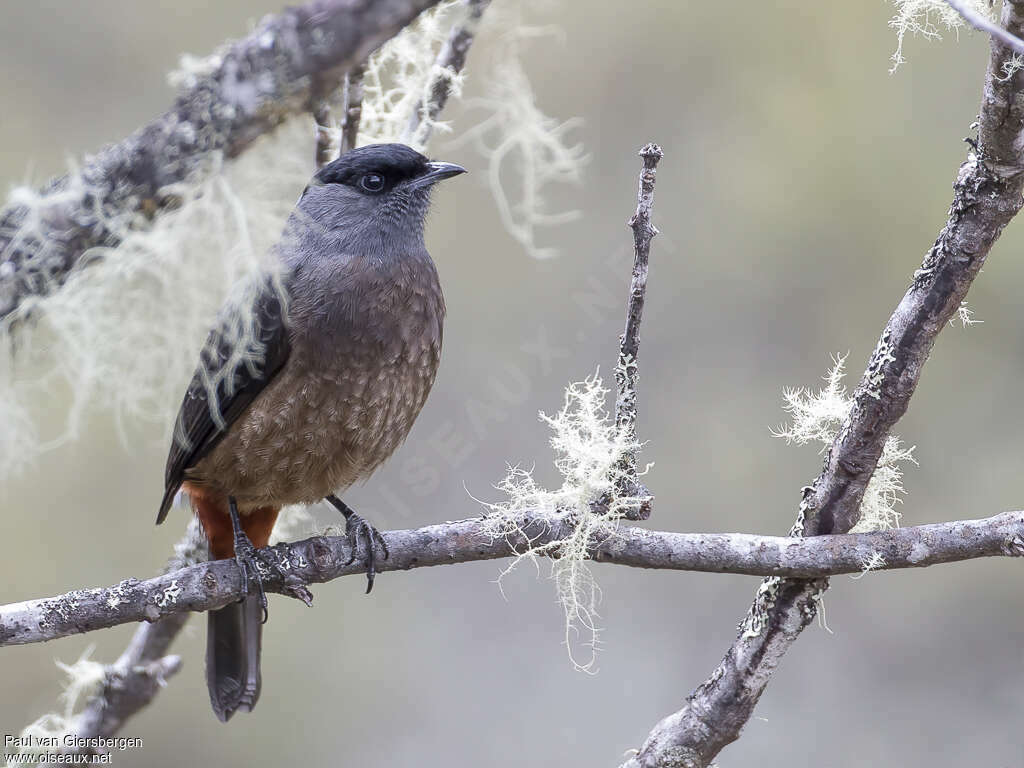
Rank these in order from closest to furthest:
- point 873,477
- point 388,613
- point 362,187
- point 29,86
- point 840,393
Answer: point 873,477 → point 840,393 → point 362,187 → point 29,86 → point 388,613

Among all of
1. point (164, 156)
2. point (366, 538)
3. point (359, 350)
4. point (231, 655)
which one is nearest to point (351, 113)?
point (359, 350)

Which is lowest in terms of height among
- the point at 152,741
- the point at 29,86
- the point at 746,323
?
the point at 152,741

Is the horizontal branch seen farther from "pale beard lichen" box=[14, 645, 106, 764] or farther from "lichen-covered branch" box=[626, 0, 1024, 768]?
"pale beard lichen" box=[14, 645, 106, 764]

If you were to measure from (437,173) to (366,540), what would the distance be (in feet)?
2.97

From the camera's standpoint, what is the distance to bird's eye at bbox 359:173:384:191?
256cm

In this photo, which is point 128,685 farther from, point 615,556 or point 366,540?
point 615,556

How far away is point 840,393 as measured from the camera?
2131 mm

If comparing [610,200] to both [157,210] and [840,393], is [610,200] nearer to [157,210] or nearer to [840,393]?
[840,393]

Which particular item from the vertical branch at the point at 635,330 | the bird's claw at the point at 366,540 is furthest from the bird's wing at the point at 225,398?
the vertical branch at the point at 635,330

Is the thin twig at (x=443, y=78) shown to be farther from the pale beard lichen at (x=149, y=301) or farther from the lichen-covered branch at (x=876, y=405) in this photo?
the pale beard lichen at (x=149, y=301)

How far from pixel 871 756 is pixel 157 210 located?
3789mm

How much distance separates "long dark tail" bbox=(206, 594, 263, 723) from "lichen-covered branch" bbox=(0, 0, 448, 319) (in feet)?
6.56

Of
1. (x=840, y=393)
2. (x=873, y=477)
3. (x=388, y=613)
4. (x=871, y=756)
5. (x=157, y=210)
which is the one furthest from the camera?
(x=388, y=613)

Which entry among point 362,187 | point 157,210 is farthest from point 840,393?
point 157,210
